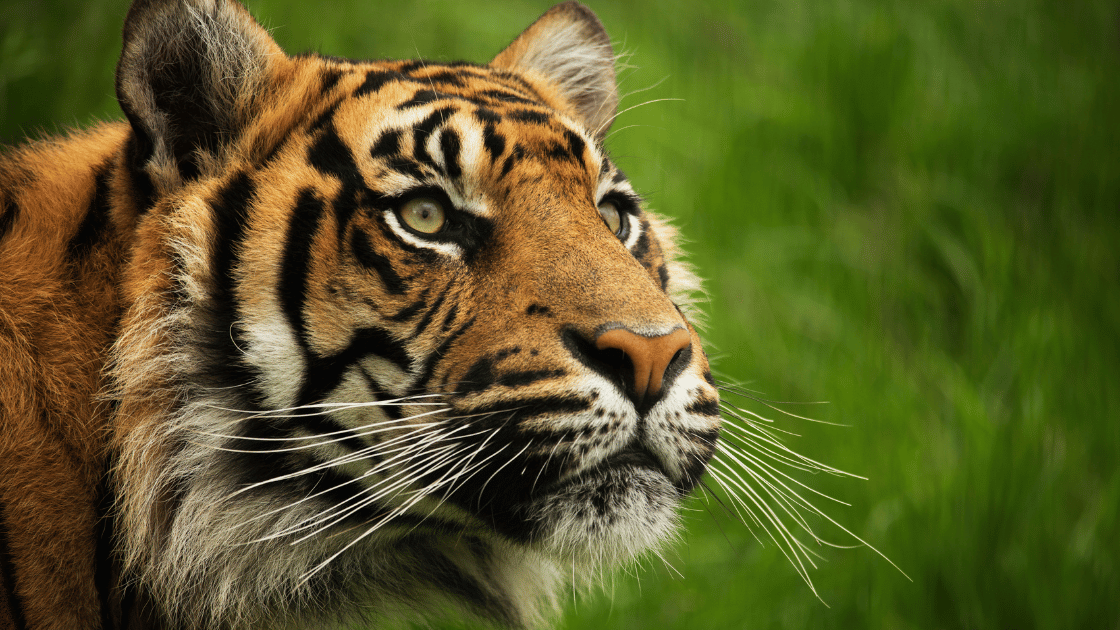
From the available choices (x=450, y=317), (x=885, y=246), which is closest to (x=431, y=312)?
(x=450, y=317)

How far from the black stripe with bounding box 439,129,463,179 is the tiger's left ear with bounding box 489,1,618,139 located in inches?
37.8

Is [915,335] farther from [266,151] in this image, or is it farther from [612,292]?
[266,151]

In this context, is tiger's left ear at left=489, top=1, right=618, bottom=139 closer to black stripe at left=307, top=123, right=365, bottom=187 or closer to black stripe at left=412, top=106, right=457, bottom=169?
black stripe at left=412, top=106, right=457, bottom=169

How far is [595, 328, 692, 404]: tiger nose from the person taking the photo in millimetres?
1633

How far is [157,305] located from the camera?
5.90ft

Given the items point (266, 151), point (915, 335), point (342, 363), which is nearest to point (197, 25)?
point (266, 151)

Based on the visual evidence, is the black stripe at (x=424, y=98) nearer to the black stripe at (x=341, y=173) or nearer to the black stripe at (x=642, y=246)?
the black stripe at (x=341, y=173)

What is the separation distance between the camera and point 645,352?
1641 mm

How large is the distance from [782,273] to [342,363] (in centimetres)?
333

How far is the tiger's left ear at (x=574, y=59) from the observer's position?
286 centimetres

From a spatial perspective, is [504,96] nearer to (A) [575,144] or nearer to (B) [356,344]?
(A) [575,144]

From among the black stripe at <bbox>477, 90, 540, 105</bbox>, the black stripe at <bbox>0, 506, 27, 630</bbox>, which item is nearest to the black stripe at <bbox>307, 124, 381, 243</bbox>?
the black stripe at <bbox>477, 90, 540, 105</bbox>

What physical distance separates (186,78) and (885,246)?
406 cm

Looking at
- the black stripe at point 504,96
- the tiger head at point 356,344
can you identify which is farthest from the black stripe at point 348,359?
the black stripe at point 504,96
